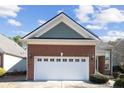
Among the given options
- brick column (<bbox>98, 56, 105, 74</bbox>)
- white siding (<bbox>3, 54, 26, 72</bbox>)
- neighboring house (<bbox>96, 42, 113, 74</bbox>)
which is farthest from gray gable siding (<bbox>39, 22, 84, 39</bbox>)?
white siding (<bbox>3, 54, 26, 72</bbox>)

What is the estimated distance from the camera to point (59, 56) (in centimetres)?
2786

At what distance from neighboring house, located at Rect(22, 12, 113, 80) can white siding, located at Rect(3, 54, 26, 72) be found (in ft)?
25.8

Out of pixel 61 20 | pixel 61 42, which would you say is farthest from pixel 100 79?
pixel 61 20

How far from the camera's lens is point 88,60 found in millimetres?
28031

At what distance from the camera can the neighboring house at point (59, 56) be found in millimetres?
27703

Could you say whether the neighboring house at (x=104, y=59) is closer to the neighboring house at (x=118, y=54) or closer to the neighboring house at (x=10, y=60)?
the neighboring house at (x=118, y=54)

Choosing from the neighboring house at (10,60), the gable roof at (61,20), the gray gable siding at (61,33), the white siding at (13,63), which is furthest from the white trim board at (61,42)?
the white siding at (13,63)

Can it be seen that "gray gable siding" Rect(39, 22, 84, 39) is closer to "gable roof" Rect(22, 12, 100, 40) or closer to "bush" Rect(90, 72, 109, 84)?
"gable roof" Rect(22, 12, 100, 40)

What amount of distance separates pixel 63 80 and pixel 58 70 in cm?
108

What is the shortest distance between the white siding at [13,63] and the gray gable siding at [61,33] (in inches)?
345

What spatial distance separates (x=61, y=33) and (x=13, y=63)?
1160 centimetres

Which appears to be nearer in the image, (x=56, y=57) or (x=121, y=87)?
(x=121, y=87)

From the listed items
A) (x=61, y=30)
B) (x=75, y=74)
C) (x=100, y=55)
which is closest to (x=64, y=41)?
(x=61, y=30)
